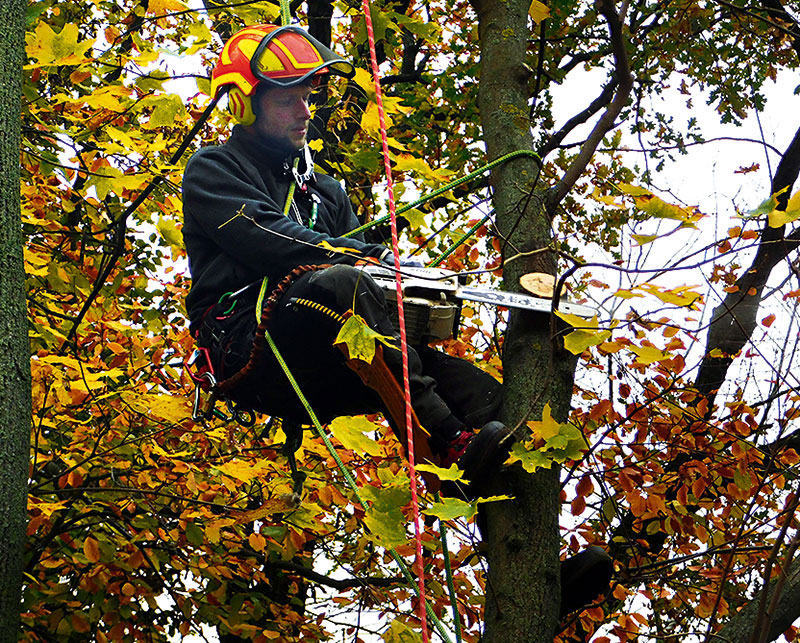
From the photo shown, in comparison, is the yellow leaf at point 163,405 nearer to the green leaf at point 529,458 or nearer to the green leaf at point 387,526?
the green leaf at point 387,526

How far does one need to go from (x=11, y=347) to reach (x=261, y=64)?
132 cm

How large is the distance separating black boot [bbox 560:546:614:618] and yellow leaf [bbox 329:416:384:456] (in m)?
0.75

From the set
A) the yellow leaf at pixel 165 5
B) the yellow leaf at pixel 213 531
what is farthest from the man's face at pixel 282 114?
the yellow leaf at pixel 213 531

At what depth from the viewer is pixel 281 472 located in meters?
4.43

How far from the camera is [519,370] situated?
9.20 ft

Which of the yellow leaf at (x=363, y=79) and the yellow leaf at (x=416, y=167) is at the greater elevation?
the yellow leaf at (x=363, y=79)

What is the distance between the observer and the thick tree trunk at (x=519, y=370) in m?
2.51

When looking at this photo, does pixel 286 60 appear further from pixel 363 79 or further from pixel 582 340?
pixel 582 340

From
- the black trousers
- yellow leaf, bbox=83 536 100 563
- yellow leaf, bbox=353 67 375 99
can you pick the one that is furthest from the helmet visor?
yellow leaf, bbox=83 536 100 563

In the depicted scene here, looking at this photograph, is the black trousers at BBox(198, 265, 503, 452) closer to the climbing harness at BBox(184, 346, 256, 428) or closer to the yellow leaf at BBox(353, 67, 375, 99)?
the climbing harness at BBox(184, 346, 256, 428)

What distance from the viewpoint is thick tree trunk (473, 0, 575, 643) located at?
251cm

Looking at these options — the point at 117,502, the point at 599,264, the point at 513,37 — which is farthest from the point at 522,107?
the point at 117,502

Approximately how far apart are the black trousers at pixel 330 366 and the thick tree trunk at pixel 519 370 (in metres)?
0.21

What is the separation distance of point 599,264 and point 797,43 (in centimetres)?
322
